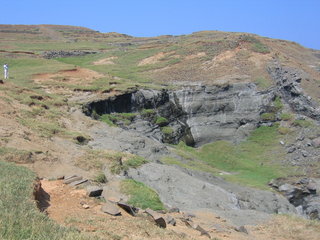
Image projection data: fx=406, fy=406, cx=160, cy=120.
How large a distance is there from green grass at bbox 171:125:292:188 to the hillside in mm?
98

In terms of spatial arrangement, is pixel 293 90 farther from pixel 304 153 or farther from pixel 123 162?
pixel 123 162

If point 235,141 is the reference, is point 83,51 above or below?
above

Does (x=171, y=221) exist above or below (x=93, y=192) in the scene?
below

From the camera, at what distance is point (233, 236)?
37.4 feet

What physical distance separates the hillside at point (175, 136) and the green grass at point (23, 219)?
59 millimetres

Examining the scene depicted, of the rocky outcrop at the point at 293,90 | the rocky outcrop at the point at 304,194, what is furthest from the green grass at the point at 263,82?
the rocky outcrop at the point at 304,194

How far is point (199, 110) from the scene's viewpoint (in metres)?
32.5

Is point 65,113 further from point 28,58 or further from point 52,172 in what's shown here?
point 28,58

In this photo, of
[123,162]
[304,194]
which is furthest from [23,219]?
[304,194]

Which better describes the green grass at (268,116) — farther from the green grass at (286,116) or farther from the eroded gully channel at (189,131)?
the green grass at (286,116)

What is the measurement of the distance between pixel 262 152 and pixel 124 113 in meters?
9.97

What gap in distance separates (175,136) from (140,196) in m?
16.6

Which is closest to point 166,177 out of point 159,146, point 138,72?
point 159,146

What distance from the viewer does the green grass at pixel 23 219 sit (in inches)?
228
